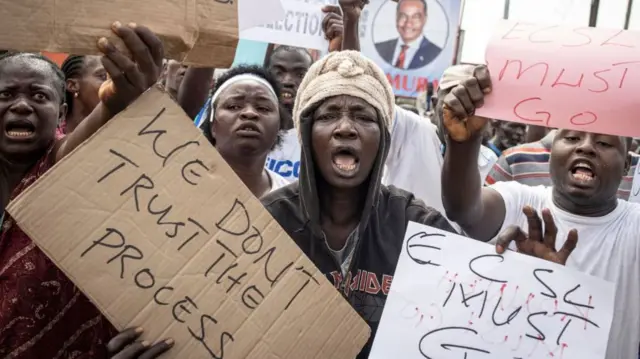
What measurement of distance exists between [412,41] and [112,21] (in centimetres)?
724

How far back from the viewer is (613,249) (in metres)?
2.25

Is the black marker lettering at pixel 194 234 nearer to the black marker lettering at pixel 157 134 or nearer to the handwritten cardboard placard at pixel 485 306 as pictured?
the black marker lettering at pixel 157 134

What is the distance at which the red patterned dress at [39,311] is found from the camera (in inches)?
73.1

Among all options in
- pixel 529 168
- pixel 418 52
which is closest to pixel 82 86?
pixel 529 168

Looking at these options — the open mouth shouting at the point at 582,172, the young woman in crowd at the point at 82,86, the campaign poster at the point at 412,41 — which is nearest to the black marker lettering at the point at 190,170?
the open mouth shouting at the point at 582,172

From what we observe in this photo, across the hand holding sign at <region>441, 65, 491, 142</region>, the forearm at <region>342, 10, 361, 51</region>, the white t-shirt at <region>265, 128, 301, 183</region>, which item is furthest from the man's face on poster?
the hand holding sign at <region>441, 65, 491, 142</region>

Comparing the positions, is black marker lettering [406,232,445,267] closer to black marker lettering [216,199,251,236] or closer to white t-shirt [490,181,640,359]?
black marker lettering [216,199,251,236]

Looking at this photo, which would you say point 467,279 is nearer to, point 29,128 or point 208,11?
point 208,11

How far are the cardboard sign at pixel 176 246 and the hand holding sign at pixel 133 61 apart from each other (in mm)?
39

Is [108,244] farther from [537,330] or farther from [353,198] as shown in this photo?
[537,330]

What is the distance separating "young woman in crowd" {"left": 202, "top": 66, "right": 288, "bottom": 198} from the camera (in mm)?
3076

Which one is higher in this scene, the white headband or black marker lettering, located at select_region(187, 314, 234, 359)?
the white headband

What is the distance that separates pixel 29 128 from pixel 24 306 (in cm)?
58

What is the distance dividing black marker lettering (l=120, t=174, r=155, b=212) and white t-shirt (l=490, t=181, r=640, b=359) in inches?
52.1
